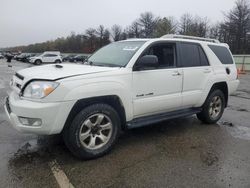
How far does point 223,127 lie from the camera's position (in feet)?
18.8

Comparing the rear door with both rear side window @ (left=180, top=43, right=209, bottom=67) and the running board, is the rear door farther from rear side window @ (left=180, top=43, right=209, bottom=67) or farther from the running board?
the running board

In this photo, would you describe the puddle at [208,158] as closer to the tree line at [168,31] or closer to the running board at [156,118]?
the running board at [156,118]

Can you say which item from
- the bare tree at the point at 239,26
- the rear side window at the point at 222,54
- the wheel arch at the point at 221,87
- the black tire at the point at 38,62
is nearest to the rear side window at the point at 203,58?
the rear side window at the point at 222,54

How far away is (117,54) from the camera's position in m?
4.68

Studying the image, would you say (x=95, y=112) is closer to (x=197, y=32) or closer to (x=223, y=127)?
(x=223, y=127)

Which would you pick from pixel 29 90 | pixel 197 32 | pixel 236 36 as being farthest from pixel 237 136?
pixel 197 32

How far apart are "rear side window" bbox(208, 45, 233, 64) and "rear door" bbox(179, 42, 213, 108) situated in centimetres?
43

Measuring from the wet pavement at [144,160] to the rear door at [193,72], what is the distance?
0.74 metres

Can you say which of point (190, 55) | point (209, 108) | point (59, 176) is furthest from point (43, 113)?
point (209, 108)

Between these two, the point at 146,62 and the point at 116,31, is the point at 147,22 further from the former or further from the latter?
the point at 146,62

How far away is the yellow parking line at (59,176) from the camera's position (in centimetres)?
314

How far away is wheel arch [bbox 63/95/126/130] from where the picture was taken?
3.59 m

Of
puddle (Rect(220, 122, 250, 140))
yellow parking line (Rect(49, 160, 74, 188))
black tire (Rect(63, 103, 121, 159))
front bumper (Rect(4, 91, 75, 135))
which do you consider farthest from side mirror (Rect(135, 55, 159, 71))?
puddle (Rect(220, 122, 250, 140))

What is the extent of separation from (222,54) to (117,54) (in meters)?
2.68
